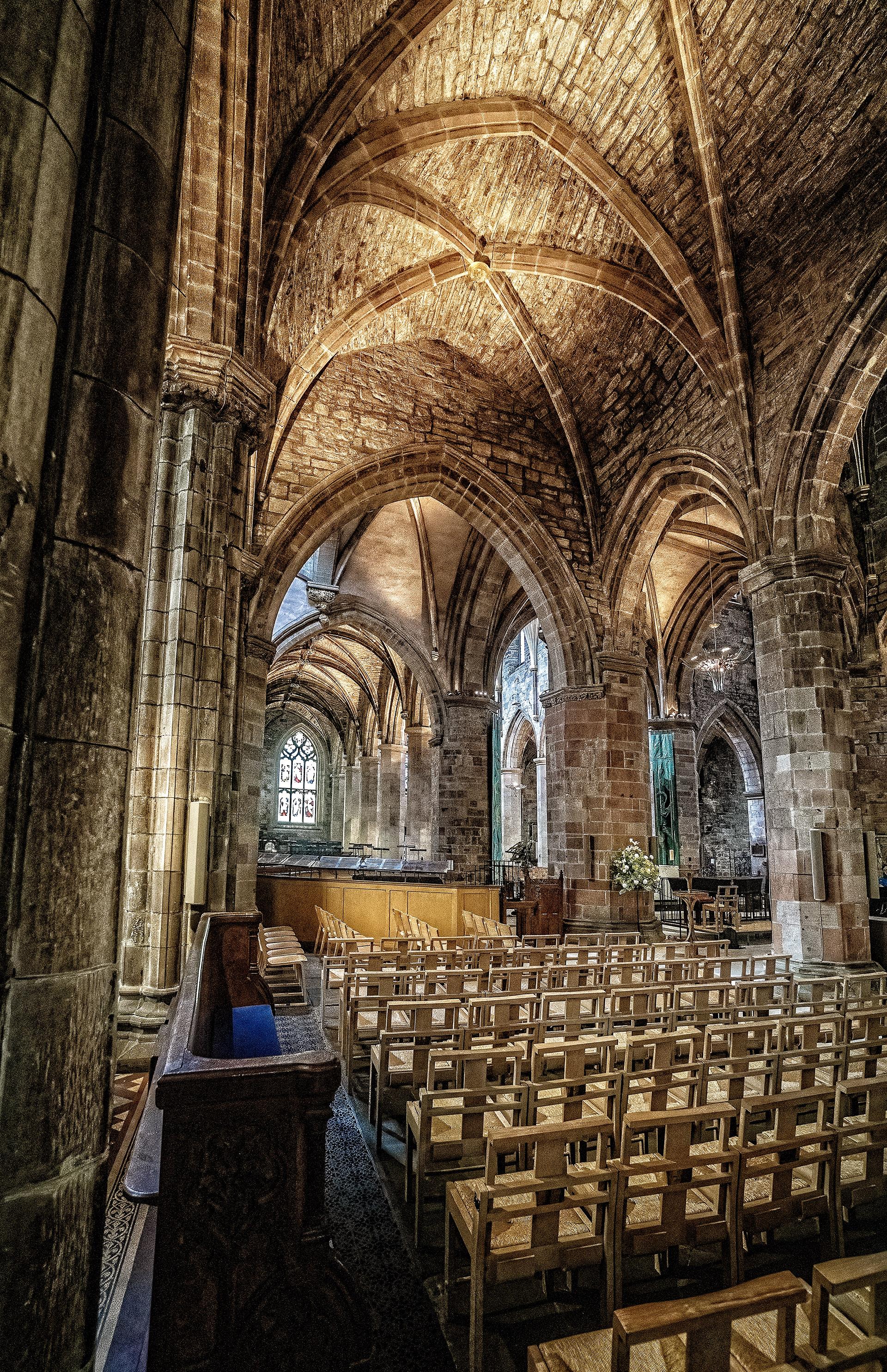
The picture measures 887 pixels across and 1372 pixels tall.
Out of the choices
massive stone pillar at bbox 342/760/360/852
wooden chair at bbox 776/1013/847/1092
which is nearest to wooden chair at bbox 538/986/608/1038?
wooden chair at bbox 776/1013/847/1092

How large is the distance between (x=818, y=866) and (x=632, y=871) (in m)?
3.75

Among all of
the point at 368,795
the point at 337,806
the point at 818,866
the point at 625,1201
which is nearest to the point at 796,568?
the point at 818,866

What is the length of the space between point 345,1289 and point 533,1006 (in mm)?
2915

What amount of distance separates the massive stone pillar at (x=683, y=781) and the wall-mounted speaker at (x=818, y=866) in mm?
9816

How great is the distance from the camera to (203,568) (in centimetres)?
555

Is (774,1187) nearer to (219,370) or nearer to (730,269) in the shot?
(219,370)

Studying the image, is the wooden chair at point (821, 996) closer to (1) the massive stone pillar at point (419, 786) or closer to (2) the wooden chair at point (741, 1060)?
(2) the wooden chair at point (741, 1060)

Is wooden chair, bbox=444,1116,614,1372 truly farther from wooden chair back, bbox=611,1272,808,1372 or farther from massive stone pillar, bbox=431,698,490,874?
massive stone pillar, bbox=431,698,490,874

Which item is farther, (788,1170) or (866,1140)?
(866,1140)

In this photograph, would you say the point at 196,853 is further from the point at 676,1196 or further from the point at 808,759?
the point at 808,759

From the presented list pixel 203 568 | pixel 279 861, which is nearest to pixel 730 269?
pixel 203 568

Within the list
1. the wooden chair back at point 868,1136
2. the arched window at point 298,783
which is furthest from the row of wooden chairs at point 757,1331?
the arched window at point 298,783

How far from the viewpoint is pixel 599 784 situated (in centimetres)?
1216

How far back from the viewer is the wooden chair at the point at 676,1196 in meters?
2.26
